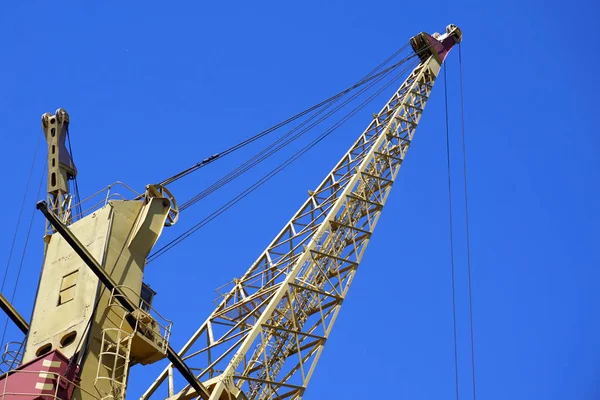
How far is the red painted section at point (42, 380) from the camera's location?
88.0ft

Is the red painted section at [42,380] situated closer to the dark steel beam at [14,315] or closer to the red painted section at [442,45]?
the dark steel beam at [14,315]

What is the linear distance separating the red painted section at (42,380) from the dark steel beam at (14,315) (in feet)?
12.1

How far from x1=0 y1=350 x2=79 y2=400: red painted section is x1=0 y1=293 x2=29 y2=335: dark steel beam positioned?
368 centimetres

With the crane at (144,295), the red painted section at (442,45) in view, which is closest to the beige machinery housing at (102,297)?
the crane at (144,295)

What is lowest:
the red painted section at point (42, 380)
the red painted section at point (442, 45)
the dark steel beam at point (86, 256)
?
the red painted section at point (42, 380)

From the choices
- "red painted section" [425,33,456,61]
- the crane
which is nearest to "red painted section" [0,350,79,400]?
the crane

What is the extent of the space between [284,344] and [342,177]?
9.28 metres

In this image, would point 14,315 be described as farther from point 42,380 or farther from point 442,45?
point 442,45

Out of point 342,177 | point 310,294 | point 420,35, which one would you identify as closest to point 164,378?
point 310,294

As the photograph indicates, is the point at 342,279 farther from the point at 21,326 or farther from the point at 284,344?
the point at 21,326

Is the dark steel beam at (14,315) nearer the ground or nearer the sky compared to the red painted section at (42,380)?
nearer the sky

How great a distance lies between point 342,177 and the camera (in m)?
44.5

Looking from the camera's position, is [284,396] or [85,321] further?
[284,396]

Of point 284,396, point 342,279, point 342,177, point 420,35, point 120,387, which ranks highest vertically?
point 420,35
